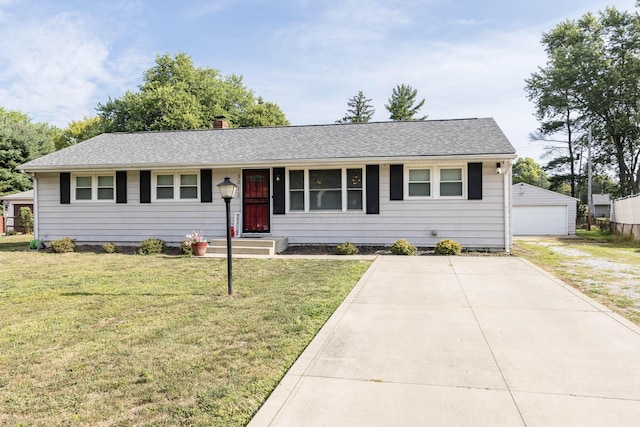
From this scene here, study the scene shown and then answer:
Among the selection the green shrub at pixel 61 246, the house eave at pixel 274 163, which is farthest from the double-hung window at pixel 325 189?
the green shrub at pixel 61 246

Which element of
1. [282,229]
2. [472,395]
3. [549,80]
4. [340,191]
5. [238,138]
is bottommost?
[472,395]

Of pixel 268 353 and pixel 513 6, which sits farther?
pixel 513 6

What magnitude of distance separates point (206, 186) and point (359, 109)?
33.7m

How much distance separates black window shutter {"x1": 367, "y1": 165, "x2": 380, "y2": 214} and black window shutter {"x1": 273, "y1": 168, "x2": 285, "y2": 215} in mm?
2640

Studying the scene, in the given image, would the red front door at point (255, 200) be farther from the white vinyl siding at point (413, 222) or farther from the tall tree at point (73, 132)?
the tall tree at point (73, 132)

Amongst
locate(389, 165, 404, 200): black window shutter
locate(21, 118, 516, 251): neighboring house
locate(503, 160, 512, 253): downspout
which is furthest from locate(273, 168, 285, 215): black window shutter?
locate(503, 160, 512, 253): downspout

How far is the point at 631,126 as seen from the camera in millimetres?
29125

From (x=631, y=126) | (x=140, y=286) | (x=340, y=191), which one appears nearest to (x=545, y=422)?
(x=140, y=286)

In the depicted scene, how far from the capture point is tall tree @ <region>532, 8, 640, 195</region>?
29359 mm

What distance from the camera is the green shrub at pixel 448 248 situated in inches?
396

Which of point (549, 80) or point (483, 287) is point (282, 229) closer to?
point (483, 287)

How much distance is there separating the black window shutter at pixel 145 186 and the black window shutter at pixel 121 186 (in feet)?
2.02

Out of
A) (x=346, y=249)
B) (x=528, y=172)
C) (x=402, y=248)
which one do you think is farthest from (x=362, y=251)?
(x=528, y=172)

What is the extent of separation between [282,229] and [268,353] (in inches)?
319
